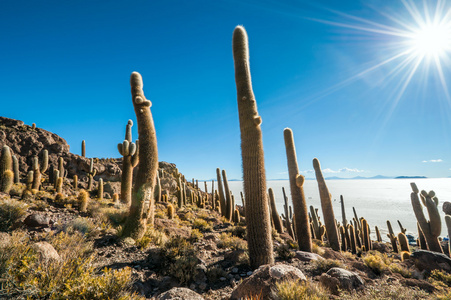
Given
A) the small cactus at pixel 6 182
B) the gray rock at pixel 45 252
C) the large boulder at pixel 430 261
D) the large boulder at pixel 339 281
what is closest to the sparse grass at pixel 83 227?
the gray rock at pixel 45 252

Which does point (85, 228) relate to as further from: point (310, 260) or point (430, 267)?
point (430, 267)

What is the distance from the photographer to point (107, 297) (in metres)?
3.50

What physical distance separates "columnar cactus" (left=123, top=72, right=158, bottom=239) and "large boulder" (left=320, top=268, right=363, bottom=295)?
20.9 ft

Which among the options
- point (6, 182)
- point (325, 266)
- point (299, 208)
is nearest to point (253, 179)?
point (325, 266)

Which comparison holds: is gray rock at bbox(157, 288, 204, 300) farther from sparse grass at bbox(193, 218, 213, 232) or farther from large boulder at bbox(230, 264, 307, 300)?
sparse grass at bbox(193, 218, 213, 232)

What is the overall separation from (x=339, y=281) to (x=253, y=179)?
3429 mm

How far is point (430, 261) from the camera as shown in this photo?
28.8 feet

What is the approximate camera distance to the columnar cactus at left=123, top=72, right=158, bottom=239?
26.2 feet

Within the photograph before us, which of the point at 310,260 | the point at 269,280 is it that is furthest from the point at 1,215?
the point at 310,260

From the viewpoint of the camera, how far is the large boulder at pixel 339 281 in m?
5.09

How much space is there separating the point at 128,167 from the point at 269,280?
430 inches

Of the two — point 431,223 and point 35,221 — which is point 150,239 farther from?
point 431,223

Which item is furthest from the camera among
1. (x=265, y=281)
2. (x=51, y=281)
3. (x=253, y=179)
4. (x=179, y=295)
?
(x=253, y=179)

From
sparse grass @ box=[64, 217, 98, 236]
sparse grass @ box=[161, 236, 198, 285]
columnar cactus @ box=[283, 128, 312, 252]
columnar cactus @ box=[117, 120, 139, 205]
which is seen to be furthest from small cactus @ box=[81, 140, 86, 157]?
columnar cactus @ box=[283, 128, 312, 252]
